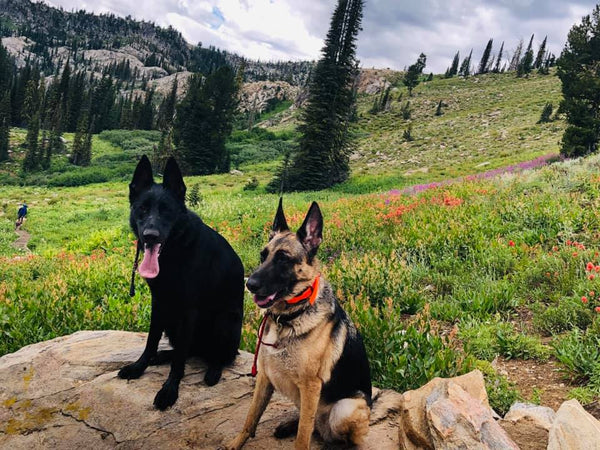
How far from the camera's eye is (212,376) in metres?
3.81

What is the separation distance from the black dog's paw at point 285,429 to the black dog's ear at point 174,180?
2142 millimetres

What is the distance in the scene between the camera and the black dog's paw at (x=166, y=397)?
3.38m

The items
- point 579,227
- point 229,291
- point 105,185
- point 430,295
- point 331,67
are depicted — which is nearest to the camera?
point 229,291

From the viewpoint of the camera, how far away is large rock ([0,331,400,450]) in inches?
123

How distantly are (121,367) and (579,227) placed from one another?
855 centimetres

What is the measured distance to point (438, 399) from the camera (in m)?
2.89

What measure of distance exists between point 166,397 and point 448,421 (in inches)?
91.9

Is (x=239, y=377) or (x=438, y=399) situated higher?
(x=438, y=399)

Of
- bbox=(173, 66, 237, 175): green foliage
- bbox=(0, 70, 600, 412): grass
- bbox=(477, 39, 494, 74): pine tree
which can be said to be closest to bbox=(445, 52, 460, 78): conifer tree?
bbox=(477, 39, 494, 74): pine tree

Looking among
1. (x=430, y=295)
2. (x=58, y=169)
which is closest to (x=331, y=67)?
(x=430, y=295)

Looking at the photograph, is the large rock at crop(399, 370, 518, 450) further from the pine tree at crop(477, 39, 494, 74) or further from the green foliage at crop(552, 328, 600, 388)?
the pine tree at crop(477, 39, 494, 74)

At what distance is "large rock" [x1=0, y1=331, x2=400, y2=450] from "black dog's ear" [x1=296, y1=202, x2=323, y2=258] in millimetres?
1654

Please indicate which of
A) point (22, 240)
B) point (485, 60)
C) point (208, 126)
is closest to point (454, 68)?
point (485, 60)

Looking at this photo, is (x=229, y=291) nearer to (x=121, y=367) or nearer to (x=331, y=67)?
(x=121, y=367)
